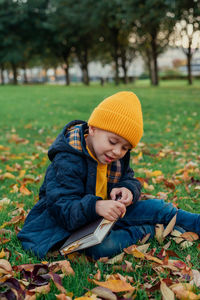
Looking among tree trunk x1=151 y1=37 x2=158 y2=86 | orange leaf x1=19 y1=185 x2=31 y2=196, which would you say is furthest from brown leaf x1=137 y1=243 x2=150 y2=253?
tree trunk x1=151 y1=37 x2=158 y2=86

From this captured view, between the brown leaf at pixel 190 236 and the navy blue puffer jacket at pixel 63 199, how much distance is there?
45 cm

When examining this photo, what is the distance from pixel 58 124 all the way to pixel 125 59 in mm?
29324

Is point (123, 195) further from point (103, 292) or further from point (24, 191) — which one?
point (24, 191)

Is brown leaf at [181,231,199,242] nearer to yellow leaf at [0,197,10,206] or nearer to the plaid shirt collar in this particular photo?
the plaid shirt collar

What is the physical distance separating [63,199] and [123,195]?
419mm

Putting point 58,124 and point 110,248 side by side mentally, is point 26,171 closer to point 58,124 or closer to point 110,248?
point 110,248

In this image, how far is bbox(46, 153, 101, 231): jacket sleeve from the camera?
7.14 ft

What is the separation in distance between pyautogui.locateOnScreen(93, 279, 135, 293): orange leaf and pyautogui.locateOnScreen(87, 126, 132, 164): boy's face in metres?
0.80

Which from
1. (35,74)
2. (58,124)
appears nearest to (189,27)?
(58,124)

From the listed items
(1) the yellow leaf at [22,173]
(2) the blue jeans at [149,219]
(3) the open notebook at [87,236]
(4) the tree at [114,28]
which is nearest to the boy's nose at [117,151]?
(3) the open notebook at [87,236]

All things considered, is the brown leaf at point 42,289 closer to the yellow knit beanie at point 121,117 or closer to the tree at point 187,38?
the yellow knit beanie at point 121,117

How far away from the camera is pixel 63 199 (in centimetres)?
224

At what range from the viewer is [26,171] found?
14.7 feet

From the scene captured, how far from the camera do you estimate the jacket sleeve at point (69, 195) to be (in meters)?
2.18
